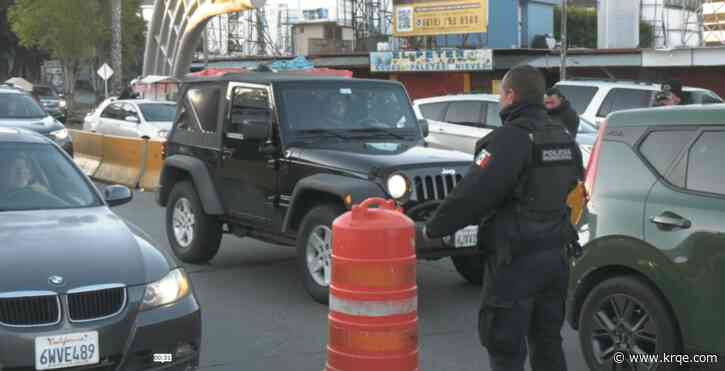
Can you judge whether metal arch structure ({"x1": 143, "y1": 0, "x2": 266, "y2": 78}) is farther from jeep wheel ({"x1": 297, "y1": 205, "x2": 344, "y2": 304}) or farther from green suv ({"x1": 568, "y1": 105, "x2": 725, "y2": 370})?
green suv ({"x1": 568, "y1": 105, "x2": 725, "y2": 370})

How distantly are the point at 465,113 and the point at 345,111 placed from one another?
7.08m

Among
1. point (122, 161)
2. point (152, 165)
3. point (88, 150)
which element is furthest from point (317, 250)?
point (88, 150)

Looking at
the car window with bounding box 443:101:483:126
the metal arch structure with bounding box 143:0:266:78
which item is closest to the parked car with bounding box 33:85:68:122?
the metal arch structure with bounding box 143:0:266:78

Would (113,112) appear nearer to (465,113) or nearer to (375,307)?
(465,113)

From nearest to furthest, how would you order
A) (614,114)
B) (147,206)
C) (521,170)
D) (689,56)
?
(521,170), (614,114), (147,206), (689,56)

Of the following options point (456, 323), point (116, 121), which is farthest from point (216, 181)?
point (116, 121)

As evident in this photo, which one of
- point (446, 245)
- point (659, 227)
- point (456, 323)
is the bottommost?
point (456, 323)

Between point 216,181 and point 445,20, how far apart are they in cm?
3486

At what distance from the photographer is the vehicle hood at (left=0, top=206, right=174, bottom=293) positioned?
16.7 feet

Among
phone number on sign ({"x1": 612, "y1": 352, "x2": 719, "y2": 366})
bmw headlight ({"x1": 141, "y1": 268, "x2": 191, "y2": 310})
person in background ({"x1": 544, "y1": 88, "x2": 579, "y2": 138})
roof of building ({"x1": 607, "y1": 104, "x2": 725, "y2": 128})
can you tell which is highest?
roof of building ({"x1": 607, "y1": 104, "x2": 725, "y2": 128})

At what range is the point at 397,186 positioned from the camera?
796 centimetres

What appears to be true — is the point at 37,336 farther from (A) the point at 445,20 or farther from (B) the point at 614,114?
(A) the point at 445,20

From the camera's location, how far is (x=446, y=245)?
7930mm

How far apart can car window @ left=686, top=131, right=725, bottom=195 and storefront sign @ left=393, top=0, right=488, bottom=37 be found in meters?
36.9
